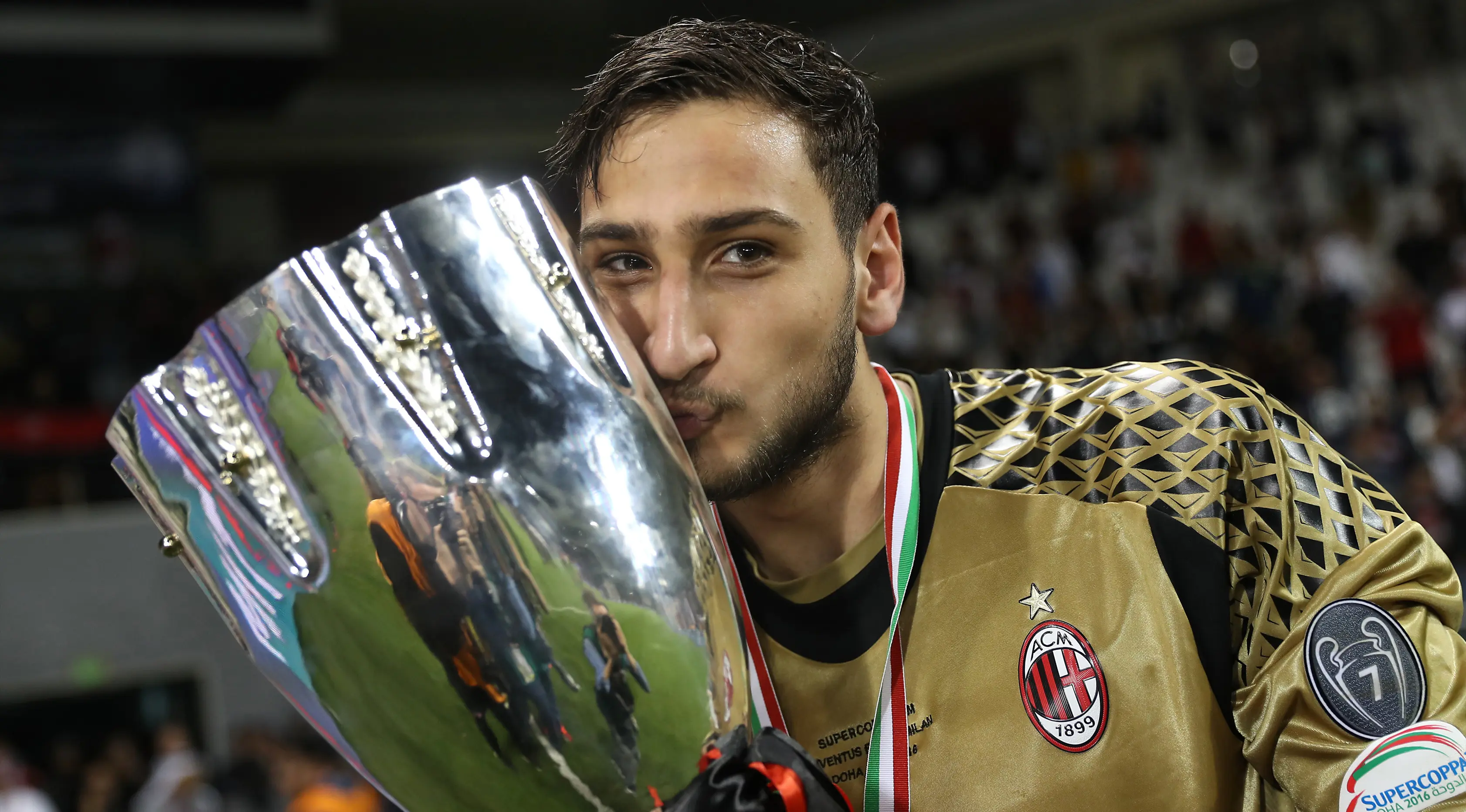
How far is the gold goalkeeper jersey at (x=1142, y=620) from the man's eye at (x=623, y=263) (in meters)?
0.45

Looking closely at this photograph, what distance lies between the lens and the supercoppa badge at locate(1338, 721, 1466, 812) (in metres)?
1.14

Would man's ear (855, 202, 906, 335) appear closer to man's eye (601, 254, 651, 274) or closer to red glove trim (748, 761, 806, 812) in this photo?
man's eye (601, 254, 651, 274)

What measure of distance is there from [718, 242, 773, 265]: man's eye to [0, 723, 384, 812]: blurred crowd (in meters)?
4.96

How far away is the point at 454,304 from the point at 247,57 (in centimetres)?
1066

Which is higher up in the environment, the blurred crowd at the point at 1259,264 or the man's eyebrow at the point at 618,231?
the man's eyebrow at the point at 618,231

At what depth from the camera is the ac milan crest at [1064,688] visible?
1.35 m

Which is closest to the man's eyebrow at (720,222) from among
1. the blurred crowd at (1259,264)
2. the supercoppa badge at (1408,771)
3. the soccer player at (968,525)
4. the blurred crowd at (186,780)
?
the soccer player at (968,525)

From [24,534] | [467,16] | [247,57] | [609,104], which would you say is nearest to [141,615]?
[24,534]

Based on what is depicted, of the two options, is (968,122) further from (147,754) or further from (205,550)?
(205,550)

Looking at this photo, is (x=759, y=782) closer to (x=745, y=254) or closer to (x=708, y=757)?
Answer: (x=708, y=757)

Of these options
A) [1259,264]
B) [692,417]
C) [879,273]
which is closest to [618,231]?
[692,417]

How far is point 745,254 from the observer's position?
1.24 meters

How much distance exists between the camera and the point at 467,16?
545 inches

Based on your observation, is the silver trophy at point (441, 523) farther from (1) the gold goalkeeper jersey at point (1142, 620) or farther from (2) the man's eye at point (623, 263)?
(1) the gold goalkeeper jersey at point (1142, 620)
